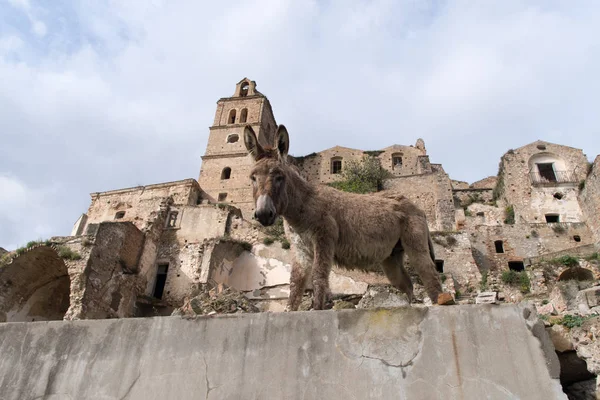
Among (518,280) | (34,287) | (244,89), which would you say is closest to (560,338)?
(518,280)

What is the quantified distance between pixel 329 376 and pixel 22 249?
2012cm

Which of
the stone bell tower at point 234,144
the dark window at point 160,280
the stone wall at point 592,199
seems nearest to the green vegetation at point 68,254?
the dark window at point 160,280

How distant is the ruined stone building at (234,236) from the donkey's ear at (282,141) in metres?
15.0

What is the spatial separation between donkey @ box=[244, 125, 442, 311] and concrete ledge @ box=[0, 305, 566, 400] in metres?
0.90

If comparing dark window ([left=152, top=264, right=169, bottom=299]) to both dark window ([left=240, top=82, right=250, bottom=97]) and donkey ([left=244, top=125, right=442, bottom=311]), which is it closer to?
donkey ([left=244, top=125, right=442, bottom=311])

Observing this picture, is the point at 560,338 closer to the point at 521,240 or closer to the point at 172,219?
the point at 172,219

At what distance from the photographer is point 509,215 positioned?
3562cm

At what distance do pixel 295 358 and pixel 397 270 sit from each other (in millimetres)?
2781

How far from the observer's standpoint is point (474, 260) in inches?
1070

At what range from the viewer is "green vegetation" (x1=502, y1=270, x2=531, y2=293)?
76.2 ft

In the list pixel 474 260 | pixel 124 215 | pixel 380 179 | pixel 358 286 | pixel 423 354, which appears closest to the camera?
pixel 423 354

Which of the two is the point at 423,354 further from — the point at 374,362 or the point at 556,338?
the point at 556,338

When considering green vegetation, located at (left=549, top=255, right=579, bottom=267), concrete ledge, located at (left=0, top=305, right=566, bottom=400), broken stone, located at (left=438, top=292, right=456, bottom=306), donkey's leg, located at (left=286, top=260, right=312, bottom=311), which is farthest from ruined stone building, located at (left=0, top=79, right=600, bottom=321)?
broken stone, located at (left=438, top=292, right=456, bottom=306)

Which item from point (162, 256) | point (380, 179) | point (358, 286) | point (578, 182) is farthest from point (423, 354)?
point (380, 179)
